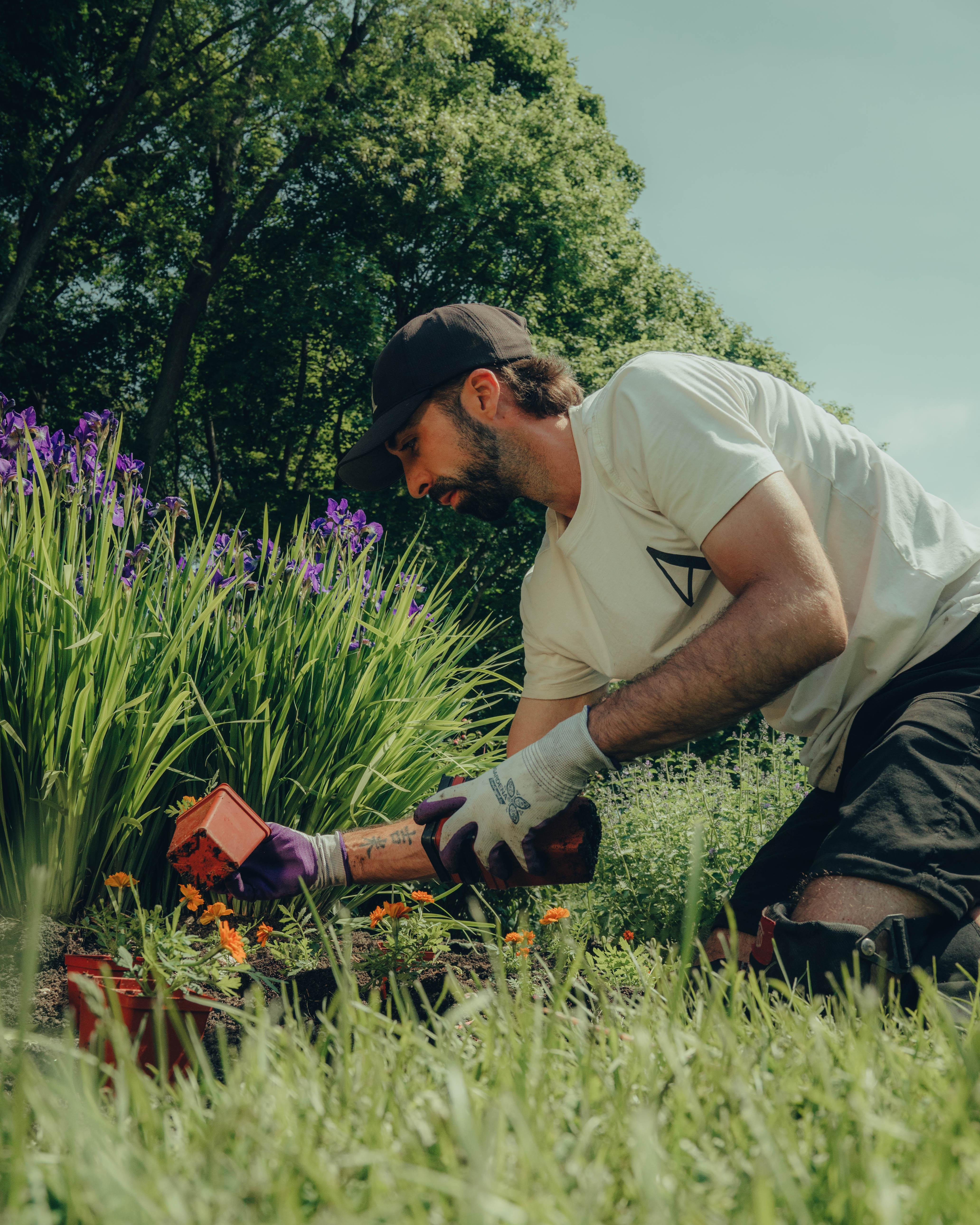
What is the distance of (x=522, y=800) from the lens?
1.87 m

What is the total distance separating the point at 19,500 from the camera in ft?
7.49

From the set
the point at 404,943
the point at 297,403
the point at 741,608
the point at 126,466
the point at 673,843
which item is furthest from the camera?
the point at 297,403

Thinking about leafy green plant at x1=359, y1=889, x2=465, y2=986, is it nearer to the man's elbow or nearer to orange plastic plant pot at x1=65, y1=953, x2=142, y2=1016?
orange plastic plant pot at x1=65, y1=953, x2=142, y2=1016

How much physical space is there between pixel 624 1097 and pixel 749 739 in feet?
14.5

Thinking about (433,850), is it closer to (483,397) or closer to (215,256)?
(483,397)

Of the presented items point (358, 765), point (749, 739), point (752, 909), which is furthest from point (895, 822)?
point (749, 739)

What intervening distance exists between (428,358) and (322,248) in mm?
13611

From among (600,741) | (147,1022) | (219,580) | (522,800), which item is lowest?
(147,1022)

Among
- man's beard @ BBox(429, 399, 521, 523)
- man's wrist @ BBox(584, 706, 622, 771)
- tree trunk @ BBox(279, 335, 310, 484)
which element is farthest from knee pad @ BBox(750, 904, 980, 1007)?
tree trunk @ BBox(279, 335, 310, 484)

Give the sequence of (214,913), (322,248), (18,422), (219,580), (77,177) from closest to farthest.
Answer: (214,913) → (18,422) → (219,580) → (77,177) → (322,248)

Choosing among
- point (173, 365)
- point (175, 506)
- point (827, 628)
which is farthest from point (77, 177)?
point (827, 628)

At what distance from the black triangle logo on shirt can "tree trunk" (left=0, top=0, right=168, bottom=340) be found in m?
10.1

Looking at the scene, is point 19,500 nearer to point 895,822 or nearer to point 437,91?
point 895,822

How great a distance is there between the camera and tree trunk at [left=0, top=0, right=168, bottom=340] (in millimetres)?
10008
